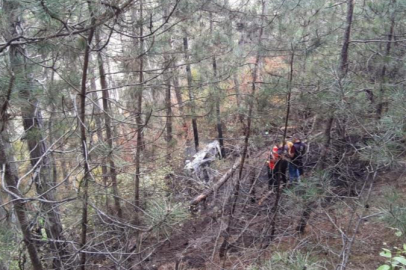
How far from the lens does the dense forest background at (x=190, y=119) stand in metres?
2.90

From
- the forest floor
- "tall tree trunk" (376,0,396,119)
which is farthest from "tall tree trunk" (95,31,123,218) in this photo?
"tall tree trunk" (376,0,396,119)

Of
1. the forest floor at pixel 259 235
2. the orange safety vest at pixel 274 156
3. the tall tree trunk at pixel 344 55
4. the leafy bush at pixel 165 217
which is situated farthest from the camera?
the orange safety vest at pixel 274 156

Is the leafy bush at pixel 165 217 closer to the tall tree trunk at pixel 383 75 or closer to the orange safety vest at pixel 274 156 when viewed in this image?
the tall tree trunk at pixel 383 75

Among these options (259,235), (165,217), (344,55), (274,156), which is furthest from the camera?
(274,156)

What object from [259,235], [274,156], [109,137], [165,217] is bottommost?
[259,235]

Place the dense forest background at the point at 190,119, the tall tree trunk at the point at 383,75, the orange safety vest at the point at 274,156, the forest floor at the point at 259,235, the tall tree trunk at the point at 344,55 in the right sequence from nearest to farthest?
the dense forest background at the point at 190,119
the tall tree trunk at the point at 383,75
the tall tree trunk at the point at 344,55
the forest floor at the point at 259,235
the orange safety vest at the point at 274,156

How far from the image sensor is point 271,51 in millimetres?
5746

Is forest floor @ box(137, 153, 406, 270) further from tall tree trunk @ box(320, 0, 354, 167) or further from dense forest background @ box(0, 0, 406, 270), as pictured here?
tall tree trunk @ box(320, 0, 354, 167)

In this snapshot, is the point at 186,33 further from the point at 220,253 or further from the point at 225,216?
the point at 220,253

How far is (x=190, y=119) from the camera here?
6.59m

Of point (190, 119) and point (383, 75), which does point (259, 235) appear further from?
point (383, 75)

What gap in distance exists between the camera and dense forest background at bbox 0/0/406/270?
114 inches

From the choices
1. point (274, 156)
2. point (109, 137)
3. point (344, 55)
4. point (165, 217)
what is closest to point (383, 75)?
point (344, 55)

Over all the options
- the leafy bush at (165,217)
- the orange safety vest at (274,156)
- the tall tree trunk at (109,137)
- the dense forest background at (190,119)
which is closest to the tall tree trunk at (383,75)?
the dense forest background at (190,119)
